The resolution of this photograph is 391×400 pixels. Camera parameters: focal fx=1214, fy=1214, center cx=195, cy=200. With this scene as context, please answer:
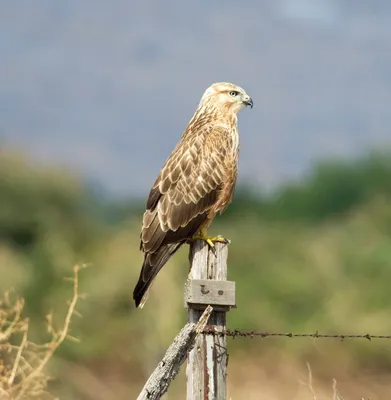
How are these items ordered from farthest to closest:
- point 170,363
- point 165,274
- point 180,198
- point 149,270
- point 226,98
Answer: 1. point 165,274
2. point 226,98
3. point 180,198
4. point 149,270
5. point 170,363

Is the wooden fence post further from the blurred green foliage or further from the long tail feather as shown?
the blurred green foliage

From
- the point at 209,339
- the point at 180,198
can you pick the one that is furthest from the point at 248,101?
the point at 209,339

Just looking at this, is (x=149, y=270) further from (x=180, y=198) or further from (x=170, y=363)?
(x=170, y=363)

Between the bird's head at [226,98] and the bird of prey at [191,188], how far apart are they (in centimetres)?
12

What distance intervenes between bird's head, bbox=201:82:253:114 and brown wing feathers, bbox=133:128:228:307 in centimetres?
54

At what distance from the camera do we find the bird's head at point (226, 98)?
375 inches

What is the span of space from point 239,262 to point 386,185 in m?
16.6

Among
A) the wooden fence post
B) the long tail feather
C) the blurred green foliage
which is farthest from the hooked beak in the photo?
the blurred green foliage

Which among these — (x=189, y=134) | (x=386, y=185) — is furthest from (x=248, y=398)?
(x=386, y=185)

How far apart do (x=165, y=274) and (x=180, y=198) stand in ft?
34.6

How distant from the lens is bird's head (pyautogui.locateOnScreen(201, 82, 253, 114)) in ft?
31.2

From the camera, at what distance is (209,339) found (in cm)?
668

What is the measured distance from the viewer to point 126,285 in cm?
2100

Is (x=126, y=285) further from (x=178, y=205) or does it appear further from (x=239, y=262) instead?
(x=178, y=205)
